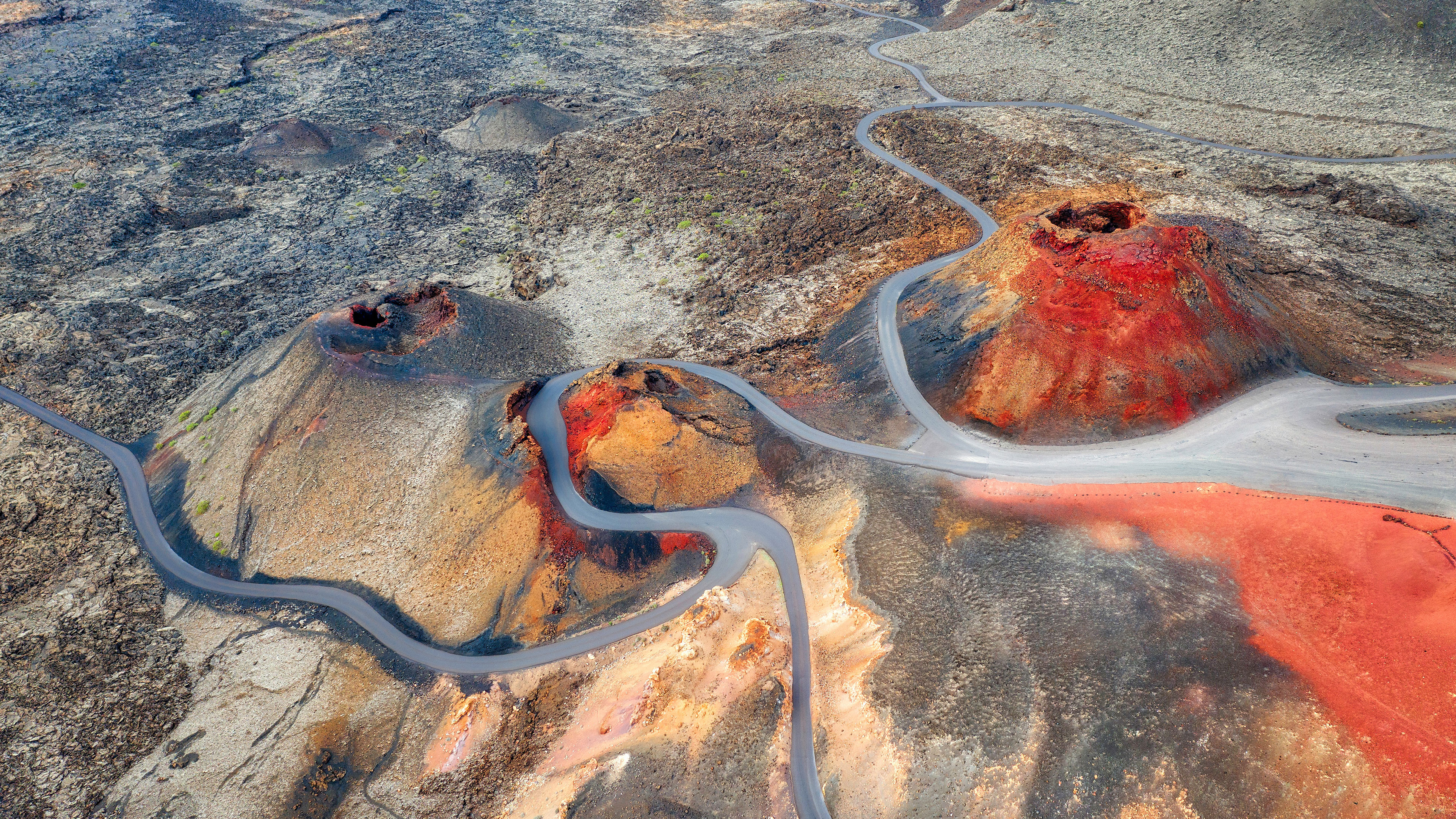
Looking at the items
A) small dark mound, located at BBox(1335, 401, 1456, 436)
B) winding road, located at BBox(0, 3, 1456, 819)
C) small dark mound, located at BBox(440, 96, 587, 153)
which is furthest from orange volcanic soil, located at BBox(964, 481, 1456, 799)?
small dark mound, located at BBox(440, 96, 587, 153)

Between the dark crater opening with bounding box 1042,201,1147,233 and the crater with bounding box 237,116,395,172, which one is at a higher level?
the dark crater opening with bounding box 1042,201,1147,233

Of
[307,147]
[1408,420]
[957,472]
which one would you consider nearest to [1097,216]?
[1408,420]

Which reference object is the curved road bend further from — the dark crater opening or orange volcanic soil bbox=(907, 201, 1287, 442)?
the dark crater opening

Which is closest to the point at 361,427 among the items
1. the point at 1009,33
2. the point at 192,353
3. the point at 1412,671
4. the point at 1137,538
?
the point at 192,353

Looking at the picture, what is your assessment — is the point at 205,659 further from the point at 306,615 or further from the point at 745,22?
the point at 745,22

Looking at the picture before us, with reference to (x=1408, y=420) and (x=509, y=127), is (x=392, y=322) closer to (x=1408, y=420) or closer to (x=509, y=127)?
(x=509, y=127)

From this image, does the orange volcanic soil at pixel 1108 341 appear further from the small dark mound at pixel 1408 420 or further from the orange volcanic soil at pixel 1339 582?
the orange volcanic soil at pixel 1339 582

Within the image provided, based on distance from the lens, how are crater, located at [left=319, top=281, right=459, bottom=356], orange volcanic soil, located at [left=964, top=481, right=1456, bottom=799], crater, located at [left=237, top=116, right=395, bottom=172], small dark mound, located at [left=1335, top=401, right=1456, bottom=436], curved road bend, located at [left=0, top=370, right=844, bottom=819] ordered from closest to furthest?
1. orange volcanic soil, located at [left=964, top=481, right=1456, bottom=799]
2. curved road bend, located at [left=0, top=370, right=844, bottom=819]
3. small dark mound, located at [left=1335, top=401, right=1456, bottom=436]
4. crater, located at [left=319, top=281, right=459, bottom=356]
5. crater, located at [left=237, top=116, right=395, bottom=172]
